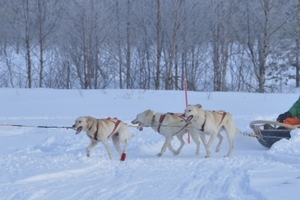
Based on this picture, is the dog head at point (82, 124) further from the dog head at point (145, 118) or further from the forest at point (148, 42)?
the forest at point (148, 42)

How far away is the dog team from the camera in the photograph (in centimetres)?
756

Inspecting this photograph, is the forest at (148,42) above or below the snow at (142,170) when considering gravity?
above

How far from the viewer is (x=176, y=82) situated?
22406mm

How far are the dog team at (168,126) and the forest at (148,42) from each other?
12229 mm

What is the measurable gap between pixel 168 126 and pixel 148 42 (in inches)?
553

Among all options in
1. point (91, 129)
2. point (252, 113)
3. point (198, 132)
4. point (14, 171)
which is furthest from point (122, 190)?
point (252, 113)

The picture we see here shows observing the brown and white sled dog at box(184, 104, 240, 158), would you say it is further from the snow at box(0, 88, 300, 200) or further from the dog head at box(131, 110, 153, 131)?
the dog head at box(131, 110, 153, 131)

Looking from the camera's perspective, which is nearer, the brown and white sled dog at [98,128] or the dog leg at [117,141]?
the brown and white sled dog at [98,128]

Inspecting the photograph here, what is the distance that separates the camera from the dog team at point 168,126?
7.56 metres

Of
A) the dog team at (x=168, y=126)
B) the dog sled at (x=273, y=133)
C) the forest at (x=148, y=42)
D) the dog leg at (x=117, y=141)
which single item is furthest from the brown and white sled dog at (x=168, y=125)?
the forest at (x=148, y=42)

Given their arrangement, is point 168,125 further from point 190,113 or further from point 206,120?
point 206,120

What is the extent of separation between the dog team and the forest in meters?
12.2

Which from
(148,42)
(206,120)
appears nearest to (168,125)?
(206,120)

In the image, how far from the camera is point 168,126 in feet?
26.7
